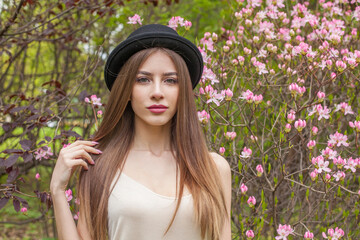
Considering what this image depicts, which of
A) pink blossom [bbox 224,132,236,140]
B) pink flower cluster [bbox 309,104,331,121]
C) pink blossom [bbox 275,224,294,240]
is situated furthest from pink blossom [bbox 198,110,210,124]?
pink blossom [bbox 275,224,294,240]

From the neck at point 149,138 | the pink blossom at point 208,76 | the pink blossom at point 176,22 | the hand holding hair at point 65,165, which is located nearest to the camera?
the hand holding hair at point 65,165

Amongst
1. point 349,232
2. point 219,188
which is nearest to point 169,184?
point 219,188

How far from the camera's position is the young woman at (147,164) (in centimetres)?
211

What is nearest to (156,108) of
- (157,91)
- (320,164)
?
(157,91)

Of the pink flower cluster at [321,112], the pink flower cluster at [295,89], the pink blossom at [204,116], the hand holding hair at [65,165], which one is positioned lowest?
the hand holding hair at [65,165]

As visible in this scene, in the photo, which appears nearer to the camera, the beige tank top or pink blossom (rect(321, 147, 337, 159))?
the beige tank top

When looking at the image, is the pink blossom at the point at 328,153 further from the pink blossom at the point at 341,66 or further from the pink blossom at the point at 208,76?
the pink blossom at the point at 208,76

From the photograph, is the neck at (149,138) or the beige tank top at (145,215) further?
the neck at (149,138)

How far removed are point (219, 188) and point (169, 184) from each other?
25 centimetres

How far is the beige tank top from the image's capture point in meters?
2.10

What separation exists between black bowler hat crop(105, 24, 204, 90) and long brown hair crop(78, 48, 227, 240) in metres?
0.04

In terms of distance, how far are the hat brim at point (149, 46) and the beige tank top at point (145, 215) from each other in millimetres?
584

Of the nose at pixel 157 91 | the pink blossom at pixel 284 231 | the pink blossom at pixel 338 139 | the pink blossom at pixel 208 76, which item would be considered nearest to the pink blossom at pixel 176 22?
the pink blossom at pixel 208 76

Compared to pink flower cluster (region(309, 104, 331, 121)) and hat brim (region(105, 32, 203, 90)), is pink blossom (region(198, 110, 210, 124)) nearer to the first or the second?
hat brim (region(105, 32, 203, 90))
